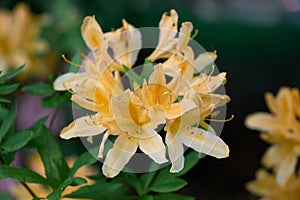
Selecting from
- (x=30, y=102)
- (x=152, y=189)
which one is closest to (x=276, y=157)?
(x=152, y=189)

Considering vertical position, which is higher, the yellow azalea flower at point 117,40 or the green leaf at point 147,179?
the yellow azalea flower at point 117,40

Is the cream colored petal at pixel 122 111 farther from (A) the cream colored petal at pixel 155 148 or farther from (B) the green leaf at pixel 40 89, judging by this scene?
(B) the green leaf at pixel 40 89

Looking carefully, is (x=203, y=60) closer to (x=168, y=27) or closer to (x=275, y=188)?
(x=168, y=27)

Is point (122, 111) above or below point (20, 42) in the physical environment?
above

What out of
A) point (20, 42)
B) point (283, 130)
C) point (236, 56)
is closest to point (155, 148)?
point (283, 130)

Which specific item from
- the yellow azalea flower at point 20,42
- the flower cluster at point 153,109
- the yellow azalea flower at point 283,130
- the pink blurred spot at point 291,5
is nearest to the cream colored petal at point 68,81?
the flower cluster at point 153,109

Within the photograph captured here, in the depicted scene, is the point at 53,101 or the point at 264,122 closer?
the point at 53,101
